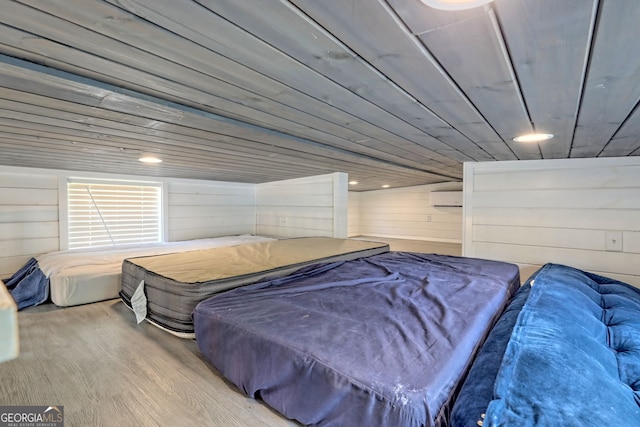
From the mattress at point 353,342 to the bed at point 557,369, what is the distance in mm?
109

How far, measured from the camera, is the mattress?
3.21 feet

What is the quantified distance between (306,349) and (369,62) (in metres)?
1.13

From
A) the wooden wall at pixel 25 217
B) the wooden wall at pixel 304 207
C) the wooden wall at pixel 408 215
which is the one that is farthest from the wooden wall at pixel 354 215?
the wooden wall at pixel 25 217

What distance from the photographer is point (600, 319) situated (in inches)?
63.4

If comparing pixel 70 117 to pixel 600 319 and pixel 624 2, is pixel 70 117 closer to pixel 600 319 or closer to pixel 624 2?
pixel 624 2

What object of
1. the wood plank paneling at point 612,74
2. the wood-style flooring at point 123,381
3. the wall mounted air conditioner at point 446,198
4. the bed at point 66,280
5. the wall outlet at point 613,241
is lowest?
the wood-style flooring at point 123,381

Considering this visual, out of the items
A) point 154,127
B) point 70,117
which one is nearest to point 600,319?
point 154,127

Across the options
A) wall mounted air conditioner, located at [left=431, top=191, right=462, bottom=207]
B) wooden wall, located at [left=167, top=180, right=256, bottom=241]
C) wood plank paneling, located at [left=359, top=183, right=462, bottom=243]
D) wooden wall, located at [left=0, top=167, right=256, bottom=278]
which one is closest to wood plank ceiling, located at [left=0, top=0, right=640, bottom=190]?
wooden wall, located at [left=0, top=167, right=256, bottom=278]

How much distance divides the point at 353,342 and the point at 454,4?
3.94 ft

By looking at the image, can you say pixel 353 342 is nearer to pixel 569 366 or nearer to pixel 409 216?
pixel 569 366

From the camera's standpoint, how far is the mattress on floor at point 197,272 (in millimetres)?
1915

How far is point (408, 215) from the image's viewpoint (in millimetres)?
7465

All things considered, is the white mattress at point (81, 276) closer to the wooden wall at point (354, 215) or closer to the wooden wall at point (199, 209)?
the wooden wall at point (199, 209)

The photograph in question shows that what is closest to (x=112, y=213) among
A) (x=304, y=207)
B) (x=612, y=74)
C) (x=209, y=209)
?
(x=209, y=209)
